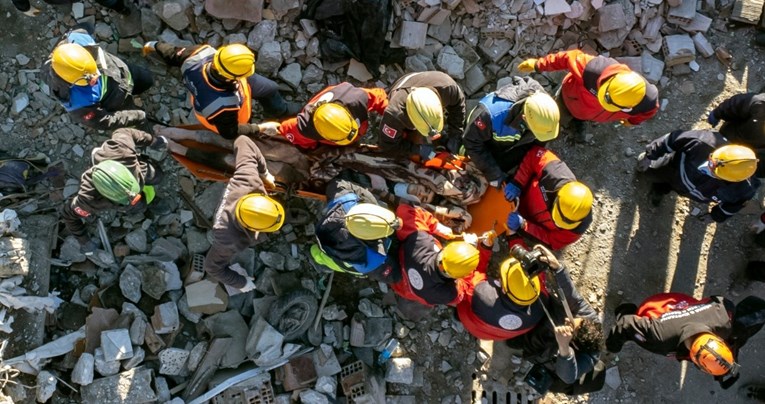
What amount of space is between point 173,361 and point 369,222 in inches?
107

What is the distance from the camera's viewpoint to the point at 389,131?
5.47 metres

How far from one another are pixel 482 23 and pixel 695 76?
268cm

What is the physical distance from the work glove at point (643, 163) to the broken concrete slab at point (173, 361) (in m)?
5.41

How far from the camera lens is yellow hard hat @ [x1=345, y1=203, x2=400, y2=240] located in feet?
15.9

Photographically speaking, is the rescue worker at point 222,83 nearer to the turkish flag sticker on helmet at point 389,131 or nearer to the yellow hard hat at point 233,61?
the yellow hard hat at point 233,61

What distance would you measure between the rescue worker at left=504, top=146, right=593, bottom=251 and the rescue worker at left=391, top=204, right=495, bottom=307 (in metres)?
0.59

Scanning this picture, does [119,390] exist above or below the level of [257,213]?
below

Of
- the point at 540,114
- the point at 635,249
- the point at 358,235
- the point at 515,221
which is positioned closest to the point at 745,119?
the point at 635,249

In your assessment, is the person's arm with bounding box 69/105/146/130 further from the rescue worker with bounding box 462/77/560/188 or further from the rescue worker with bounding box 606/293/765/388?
the rescue worker with bounding box 606/293/765/388

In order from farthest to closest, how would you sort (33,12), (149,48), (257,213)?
(33,12)
(149,48)
(257,213)

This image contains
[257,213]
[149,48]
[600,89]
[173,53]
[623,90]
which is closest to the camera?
[257,213]

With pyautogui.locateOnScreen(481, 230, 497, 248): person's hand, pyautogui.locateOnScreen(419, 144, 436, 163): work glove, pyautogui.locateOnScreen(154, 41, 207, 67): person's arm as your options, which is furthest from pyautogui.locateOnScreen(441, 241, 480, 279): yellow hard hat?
pyautogui.locateOnScreen(154, 41, 207, 67): person's arm

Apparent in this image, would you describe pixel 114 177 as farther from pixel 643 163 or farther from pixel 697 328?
pixel 643 163

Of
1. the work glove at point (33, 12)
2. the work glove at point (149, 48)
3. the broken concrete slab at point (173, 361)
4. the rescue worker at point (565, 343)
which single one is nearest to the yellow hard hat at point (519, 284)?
the rescue worker at point (565, 343)
